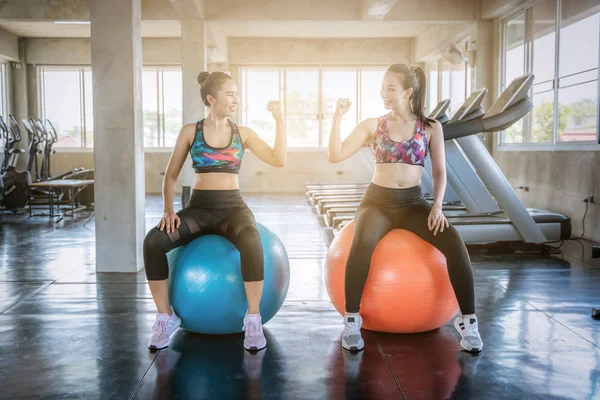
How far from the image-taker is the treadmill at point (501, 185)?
4.78m

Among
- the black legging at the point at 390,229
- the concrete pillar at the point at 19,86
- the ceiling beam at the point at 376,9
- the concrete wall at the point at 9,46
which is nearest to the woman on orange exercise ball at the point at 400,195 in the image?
the black legging at the point at 390,229

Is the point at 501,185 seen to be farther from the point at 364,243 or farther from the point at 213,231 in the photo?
the point at 213,231

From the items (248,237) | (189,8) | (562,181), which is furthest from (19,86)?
(248,237)

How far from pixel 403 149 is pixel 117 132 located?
98.2 inches

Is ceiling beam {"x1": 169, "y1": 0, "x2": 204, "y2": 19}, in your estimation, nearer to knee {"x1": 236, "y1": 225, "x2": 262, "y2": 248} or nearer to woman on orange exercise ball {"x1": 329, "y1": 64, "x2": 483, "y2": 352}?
woman on orange exercise ball {"x1": 329, "y1": 64, "x2": 483, "y2": 352}

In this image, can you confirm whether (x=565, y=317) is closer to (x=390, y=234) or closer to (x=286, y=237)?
(x=390, y=234)

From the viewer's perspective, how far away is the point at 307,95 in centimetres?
1274

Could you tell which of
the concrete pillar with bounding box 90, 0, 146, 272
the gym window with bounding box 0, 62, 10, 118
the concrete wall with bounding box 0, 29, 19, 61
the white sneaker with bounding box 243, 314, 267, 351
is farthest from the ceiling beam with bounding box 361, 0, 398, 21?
the gym window with bounding box 0, 62, 10, 118

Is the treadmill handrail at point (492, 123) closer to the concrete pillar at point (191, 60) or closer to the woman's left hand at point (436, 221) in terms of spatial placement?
the woman's left hand at point (436, 221)

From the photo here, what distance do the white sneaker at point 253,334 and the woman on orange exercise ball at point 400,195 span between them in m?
0.39

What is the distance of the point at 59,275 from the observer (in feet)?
13.7

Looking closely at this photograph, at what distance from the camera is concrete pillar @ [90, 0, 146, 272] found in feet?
13.8

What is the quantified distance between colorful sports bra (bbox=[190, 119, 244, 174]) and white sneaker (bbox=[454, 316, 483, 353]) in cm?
131

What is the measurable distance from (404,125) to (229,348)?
4.46 ft
